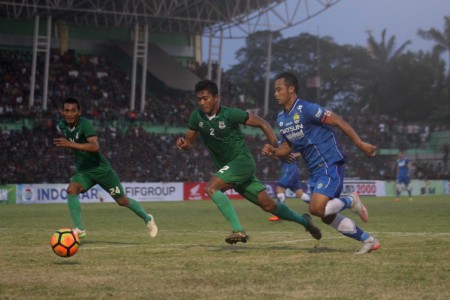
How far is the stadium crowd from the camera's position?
42.6 meters

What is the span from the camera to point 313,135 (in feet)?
36.6

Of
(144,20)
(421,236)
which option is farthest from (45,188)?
(421,236)

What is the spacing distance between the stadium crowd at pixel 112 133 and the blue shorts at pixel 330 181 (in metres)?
31.4

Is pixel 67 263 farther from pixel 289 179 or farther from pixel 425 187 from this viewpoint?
pixel 425 187

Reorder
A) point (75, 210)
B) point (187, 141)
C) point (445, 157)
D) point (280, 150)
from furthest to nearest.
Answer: point (445, 157)
point (75, 210)
point (187, 141)
point (280, 150)

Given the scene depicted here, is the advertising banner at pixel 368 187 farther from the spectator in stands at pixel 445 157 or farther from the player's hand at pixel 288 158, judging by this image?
the player's hand at pixel 288 158

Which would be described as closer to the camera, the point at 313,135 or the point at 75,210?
the point at 313,135

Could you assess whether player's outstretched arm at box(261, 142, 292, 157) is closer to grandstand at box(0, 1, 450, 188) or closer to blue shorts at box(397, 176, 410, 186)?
grandstand at box(0, 1, 450, 188)

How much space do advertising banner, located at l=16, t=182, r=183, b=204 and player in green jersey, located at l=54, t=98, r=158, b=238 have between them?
85.4ft

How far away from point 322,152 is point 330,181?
0.43 metres

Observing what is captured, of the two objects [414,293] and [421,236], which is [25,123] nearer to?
[421,236]

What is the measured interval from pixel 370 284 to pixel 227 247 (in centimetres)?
473

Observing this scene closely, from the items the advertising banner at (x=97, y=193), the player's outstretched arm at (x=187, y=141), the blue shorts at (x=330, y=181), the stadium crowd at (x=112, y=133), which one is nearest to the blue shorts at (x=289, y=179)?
the player's outstretched arm at (x=187, y=141)

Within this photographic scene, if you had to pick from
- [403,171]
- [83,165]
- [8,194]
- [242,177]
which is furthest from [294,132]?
[403,171]
